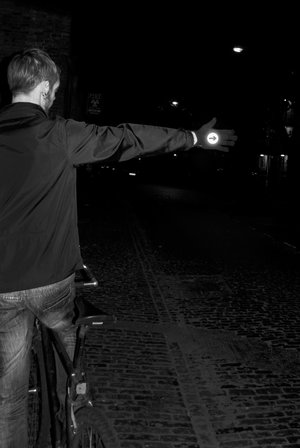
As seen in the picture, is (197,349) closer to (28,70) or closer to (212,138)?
(212,138)

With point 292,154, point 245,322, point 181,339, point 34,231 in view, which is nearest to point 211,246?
point 245,322

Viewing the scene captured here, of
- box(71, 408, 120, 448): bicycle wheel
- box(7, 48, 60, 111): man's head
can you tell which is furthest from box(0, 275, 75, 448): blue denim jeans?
box(7, 48, 60, 111): man's head

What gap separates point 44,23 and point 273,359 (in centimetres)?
994

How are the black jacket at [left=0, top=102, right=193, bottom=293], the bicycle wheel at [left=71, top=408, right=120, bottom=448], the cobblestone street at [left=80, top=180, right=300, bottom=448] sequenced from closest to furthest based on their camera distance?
the black jacket at [left=0, top=102, right=193, bottom=293] < the bicycle wheel at [left=71, top=408, right=120, bottom=448] < the cobblestone street at [left=80, top=180, right=300, bottom=448]

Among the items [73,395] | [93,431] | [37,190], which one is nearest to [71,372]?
[73,395]

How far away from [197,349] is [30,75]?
382 centimetres

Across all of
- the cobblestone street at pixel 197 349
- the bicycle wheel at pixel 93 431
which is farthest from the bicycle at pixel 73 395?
the cobblestone street at pixel 197 349

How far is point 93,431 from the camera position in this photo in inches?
86.1

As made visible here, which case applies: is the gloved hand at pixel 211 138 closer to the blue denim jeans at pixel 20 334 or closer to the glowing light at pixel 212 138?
the glowing light at pixel 212 138

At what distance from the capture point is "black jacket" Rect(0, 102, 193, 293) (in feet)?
6.64

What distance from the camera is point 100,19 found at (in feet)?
53.4

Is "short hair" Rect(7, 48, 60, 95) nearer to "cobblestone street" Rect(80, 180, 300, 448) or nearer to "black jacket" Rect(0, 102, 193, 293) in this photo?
"black jacket" Rect(0, 102, 193, 293)

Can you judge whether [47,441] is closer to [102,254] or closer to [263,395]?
[263,395]

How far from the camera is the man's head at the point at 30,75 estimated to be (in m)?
2.11
